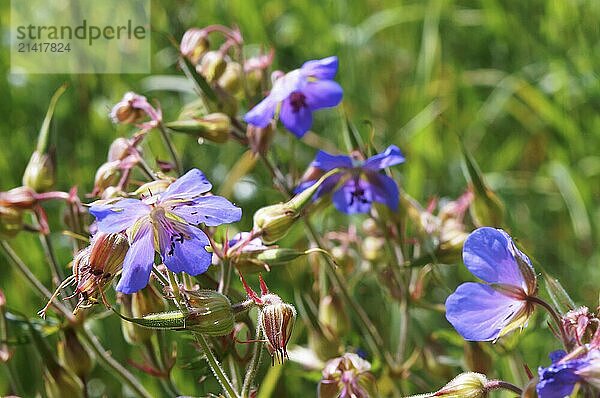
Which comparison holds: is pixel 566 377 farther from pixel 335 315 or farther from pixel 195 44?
pixel 195 44

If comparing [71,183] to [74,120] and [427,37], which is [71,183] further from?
[427,37]

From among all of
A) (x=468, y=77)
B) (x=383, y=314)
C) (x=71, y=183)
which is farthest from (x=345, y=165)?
(x=468, y=77)

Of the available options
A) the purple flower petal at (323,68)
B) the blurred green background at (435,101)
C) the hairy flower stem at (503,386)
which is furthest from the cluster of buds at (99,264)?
the blurred green background at (435,101)

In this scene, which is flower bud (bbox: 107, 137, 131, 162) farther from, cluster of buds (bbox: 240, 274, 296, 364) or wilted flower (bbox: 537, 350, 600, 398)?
wilted flower (bbox: 537, 350, 600, 398)

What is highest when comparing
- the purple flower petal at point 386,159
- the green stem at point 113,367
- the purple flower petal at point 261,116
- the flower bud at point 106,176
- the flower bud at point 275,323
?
the purple flower petal at point 261,116

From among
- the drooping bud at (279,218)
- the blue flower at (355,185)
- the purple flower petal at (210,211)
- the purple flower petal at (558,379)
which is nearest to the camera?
the purple flower petal at (558,379)

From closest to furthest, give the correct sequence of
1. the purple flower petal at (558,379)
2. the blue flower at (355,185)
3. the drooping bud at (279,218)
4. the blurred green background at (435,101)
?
the purple flower petal at (558,379) < the drooping bud at (279,218) < the blue flower at (355,185) < the blurred green background at (435,101)

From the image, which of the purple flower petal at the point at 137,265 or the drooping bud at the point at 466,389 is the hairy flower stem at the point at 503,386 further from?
the purple flower petal at the point at 137,265

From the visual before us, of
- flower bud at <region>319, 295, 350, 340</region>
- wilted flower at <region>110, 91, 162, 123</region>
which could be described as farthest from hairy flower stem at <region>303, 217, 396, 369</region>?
wilted flower at <region>110, 91, 162, 123</region>
